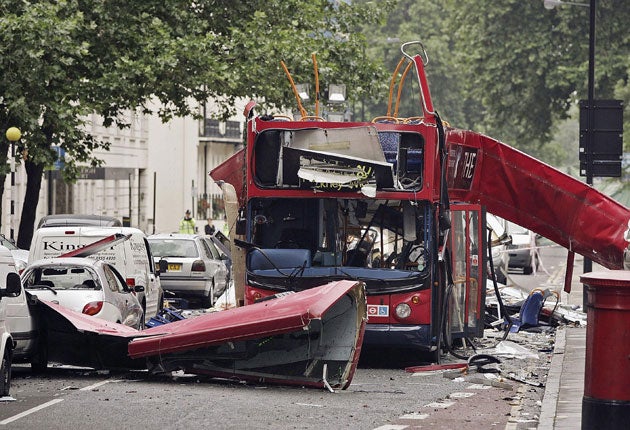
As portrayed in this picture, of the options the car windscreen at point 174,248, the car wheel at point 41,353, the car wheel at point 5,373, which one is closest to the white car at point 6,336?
the car wheel at point 5,373

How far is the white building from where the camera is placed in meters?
52.5

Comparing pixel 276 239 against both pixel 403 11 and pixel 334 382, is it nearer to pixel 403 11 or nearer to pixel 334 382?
pixel 334 382

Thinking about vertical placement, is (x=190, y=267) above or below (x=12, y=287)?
below

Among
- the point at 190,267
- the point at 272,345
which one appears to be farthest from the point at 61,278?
the point at 190,267

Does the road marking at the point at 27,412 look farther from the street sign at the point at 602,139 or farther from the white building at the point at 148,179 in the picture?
the white building at the point at 148,179

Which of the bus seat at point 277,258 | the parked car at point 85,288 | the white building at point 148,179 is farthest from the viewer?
the white building at point 148,179

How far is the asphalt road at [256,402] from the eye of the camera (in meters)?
12.3

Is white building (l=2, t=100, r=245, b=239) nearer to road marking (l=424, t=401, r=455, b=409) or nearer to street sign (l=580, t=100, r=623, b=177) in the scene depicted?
street sign (l=580, t=100, r=623, b=177)

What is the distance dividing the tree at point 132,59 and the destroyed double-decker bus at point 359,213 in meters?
13.9

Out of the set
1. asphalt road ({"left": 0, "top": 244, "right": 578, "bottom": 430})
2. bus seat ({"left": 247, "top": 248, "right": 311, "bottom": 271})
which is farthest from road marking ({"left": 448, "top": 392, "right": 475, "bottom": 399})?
bus seat ({"left": 247, "top": 248, "right": 311, "bottom": 271})

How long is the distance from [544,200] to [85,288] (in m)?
5.84

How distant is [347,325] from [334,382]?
0.56 meters

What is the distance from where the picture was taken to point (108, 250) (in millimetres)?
23516

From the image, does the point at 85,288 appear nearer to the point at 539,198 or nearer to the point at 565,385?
the point at 539,198
